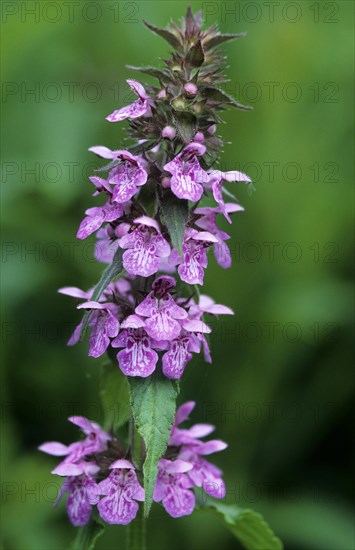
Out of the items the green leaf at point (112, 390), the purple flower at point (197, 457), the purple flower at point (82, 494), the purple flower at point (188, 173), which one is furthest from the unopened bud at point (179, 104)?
the purple flower at point (82, 494)

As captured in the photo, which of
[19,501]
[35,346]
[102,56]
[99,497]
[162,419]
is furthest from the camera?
[102,56]

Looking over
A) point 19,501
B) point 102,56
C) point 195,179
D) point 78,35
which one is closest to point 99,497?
point 195,179

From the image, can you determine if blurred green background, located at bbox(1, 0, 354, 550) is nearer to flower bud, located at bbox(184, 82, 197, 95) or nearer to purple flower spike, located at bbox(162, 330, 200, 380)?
purple flower spike, located at bbox(162, 330, 200, 380)

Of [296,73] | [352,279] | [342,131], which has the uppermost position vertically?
[296,73]

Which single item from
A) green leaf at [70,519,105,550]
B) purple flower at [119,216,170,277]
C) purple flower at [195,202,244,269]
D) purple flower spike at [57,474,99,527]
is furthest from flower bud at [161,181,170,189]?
green leaf at [70,519,105,550]

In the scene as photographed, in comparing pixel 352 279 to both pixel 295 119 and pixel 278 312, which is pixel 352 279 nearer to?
pixel 278 312

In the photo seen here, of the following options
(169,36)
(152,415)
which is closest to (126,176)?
(169,36)
